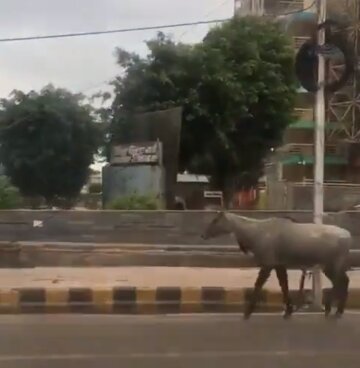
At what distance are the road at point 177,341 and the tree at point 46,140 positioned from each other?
25.1 m

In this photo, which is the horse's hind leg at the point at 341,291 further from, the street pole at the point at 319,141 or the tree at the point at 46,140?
the tree at the point at 46,140

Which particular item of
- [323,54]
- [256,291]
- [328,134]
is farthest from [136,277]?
[328,134]

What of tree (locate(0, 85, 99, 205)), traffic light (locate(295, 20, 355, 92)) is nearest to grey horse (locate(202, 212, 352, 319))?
traffic light (locate(295, 20, 355, 92))

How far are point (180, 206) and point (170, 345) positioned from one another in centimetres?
2317

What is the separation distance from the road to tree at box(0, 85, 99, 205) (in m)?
25.1

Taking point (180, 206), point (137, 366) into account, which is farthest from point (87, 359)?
point (180, 206)

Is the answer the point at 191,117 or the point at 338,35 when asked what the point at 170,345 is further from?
the point at 191,117

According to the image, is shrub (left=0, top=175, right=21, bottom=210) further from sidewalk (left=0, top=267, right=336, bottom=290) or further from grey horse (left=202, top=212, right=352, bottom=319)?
grey horse (left=202, top=212, right=352, bottom=319)

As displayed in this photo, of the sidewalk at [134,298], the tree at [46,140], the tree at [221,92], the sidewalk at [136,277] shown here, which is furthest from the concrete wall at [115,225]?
the tree at [46,140]

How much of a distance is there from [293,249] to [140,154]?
730 inches

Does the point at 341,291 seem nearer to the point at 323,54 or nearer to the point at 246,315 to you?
the point at 246,315

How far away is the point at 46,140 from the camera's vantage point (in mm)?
35719

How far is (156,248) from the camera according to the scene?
18.1 m

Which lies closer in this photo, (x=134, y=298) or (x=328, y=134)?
(x=134, y=298)
